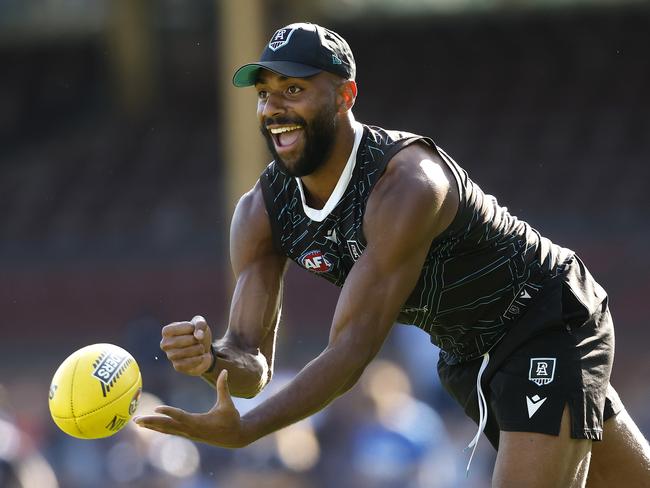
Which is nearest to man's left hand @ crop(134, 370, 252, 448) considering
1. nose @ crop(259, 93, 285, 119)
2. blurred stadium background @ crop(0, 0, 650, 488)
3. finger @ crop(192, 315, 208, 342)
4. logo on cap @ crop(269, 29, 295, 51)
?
finger @ crop(192, 315, 208, 342)

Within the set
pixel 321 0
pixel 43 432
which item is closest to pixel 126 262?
pixel 321 0

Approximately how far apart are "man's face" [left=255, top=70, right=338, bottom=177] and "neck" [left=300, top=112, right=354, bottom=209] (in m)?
0.04

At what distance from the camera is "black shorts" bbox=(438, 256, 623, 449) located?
5.26 m

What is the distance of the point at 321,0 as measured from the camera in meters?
22.8

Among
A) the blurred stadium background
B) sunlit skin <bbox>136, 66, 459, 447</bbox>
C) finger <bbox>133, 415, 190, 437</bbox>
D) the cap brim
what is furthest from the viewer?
the blurred stadium background

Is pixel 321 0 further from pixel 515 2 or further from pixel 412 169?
pixel 412 169

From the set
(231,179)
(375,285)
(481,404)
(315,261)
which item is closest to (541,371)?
(481,404)

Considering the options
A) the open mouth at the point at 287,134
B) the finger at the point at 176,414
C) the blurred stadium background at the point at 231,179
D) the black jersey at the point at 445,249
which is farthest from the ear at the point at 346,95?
the blurred stadium background at the point at 231,179

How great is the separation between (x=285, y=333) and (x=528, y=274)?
12065 mm

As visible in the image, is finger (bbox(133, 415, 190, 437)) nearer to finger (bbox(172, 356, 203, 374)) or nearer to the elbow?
finger (bbox(172, 356, 203, 374))

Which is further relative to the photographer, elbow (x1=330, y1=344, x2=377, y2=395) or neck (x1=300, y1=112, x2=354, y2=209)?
neck (x1=300, y1=112, x2=354, y2=209)

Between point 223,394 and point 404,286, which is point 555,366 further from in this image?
point 223,394

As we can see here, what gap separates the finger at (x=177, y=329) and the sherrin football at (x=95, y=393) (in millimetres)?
586

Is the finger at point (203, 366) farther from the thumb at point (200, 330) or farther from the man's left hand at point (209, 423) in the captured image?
the man's left hand at point (209, 423)
